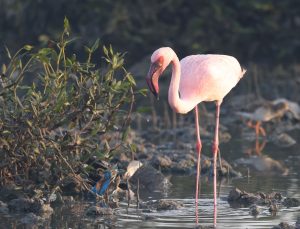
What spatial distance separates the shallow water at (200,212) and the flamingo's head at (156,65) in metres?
1.05

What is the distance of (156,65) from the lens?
8.53m

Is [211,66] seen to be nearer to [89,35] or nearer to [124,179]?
[124,179]

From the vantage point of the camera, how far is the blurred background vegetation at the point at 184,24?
63.0ft

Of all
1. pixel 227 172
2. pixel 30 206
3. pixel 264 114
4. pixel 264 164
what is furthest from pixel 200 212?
pixel 264 114

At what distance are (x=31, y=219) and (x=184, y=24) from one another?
12796 millimetres

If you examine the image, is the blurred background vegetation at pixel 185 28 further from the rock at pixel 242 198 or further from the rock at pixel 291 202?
the rock at pixel 291 202

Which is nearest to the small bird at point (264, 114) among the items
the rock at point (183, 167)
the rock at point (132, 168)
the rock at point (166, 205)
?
the rock at point (183, 167)

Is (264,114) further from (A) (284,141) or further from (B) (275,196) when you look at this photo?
(B) (275,196)

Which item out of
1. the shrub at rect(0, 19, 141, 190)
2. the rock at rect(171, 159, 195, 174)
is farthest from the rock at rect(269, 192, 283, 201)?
the rock at rect(171, 159, 195, 174)

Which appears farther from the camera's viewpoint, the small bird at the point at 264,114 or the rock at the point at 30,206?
the small bird at the point at 264,114

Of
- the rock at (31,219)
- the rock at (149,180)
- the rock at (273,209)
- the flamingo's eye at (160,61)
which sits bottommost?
the rock at (31,219)

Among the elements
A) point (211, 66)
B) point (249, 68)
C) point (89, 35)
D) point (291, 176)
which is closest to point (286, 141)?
point (291, 176)

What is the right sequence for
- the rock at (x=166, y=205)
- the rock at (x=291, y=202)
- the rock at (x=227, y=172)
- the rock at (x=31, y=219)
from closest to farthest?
the rock at (x=31, y=219) < the rock at (x=166, y=205) < the rock at (x=291, y=202) < the rock at (x=227, y=172)

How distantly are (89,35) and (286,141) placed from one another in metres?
8.49
